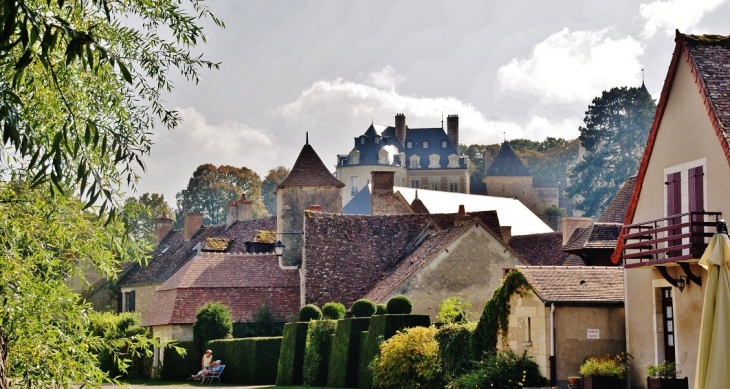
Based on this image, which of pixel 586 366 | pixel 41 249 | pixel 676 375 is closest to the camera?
pixel 41 249

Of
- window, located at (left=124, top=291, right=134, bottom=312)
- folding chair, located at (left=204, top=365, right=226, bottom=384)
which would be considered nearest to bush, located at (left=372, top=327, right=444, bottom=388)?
folding chair, located at (left=204, top=365, right=226, bottom=384)

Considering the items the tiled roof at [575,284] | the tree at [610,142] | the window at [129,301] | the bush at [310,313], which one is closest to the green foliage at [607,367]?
the tiled roof at [575,284]

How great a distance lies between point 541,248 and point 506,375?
1056 inches

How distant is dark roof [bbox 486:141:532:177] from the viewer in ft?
387

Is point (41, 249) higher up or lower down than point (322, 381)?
higher up

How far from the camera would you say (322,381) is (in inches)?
1362

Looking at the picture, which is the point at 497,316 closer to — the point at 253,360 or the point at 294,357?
the point at 294,357

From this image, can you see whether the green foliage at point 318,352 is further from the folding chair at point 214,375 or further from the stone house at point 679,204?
the stone house at point 679,204

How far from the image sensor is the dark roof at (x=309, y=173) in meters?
52.8

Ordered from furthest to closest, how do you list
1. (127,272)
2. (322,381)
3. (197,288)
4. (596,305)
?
Result: (127,272), (197,288), (322,381), (596,305)

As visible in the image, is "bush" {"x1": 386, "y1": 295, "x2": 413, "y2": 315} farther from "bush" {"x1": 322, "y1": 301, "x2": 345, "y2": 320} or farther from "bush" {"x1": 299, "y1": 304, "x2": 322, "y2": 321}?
"bush" {"x1": 299, "y1": 304, "x2": 322, "y2": 321}

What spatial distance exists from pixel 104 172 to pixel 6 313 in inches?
82.2

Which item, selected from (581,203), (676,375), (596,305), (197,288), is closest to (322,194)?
(197,288)

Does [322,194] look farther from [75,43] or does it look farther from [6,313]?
[75,43]
